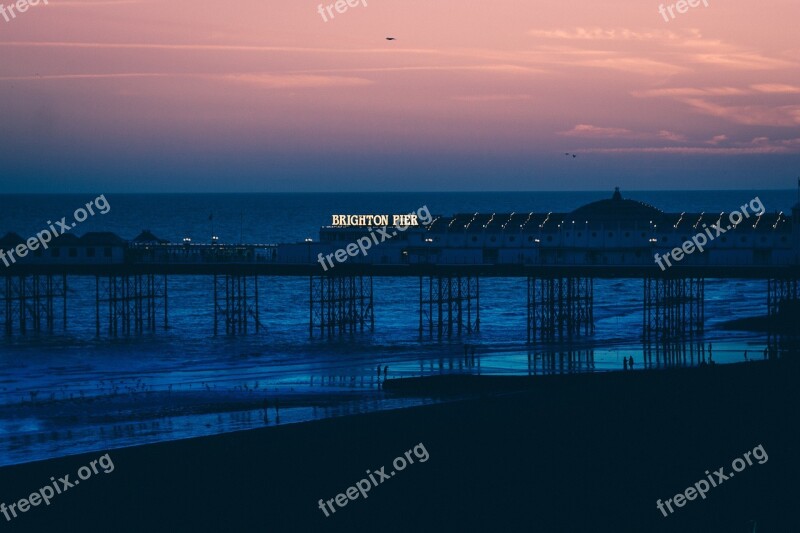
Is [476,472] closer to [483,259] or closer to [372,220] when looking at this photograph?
[483,259]

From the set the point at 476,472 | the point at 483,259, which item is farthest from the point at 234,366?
the point at 476,472

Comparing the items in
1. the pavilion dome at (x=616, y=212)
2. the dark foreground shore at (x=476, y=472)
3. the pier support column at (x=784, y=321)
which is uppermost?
the pavilion dome at (x=616, y=212)

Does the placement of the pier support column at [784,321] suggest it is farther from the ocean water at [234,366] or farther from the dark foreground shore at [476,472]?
the dark foreground shore at [476,472]

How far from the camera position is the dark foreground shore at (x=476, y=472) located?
105 ft

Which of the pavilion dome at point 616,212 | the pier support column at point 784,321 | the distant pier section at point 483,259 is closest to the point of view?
the pier support column at point 784,321

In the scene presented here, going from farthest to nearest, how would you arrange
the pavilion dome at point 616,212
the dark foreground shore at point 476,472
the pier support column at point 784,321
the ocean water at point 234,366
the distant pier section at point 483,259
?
1. the pavilion dome at point 616,212
2. the distant pier section at point 483,259
3. the pier support column at point 784,321
4. the ocean water at point 234,366
5. the dark foreground shore at point 476,472

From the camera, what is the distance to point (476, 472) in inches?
1407

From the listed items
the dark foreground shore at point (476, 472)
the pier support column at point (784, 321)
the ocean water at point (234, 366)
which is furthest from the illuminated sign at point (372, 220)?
the dark foreground shore at point (476, 472)

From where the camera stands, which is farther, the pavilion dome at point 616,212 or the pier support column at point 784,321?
the pavilion dome at point 616,212

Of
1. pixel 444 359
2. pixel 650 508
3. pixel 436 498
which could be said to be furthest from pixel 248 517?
pixel 444 359

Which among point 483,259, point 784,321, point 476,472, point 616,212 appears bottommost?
point 476,472

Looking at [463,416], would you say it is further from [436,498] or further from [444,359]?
[444,359]

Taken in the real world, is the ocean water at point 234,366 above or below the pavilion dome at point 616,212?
below

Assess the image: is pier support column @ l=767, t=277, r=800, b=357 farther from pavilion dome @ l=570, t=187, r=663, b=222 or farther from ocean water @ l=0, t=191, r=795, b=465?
pavilion dome @ l=570, t=187, r=663, b=222
